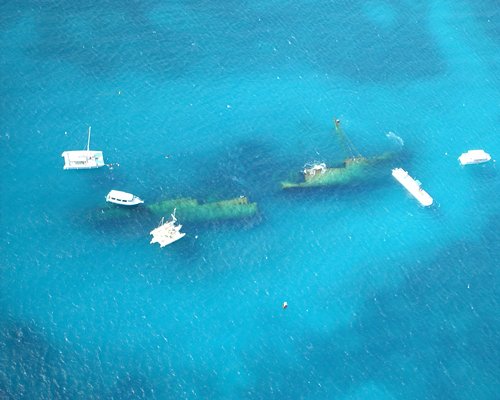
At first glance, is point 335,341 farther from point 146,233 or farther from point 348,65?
point 348,65

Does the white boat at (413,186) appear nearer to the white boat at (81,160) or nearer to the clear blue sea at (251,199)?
the clear blue sea at (251,199)

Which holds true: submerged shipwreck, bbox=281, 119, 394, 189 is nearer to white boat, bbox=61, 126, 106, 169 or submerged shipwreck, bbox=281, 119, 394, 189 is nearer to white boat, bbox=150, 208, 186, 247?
white boat, bbox=150, 208, 186, 247

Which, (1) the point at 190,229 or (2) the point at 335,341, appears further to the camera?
(1) the point at 190,229

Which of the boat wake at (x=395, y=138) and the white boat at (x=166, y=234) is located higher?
the boat wake at (x=395, y=138)

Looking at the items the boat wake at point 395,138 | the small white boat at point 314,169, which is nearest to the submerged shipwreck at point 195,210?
the small white boat at point 314,169

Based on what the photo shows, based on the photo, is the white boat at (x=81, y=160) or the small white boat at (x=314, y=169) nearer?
the white boat at (x=81, y=160)

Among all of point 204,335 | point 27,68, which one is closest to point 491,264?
point 204,335
